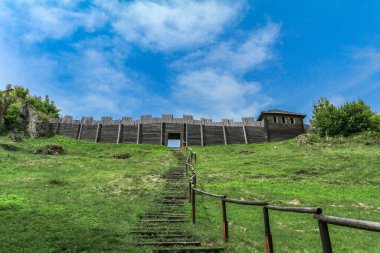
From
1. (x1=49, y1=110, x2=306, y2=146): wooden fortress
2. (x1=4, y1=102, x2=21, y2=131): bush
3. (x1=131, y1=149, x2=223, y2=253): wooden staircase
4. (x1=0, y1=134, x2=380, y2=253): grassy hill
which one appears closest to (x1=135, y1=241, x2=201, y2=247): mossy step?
(x1=131, y1=149, x2=223, y2=253): wooden staircase

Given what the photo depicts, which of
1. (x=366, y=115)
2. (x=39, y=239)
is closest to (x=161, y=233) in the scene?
(x=39, y=239)

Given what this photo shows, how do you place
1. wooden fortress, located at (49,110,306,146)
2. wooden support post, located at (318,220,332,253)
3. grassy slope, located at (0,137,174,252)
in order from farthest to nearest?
wooden fortress, located at (49,110,306,146), grassy slope, located at (0,137,174,252), wooden support post, located at (318,220,332,253)

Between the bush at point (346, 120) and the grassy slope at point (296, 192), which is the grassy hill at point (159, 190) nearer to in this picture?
the grassy slope at point (296, 192)

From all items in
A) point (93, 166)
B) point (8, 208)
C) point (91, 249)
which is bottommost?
point (91, 249)

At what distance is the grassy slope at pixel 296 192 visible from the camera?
11.0 metres

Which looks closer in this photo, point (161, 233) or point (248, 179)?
point (161, 233)

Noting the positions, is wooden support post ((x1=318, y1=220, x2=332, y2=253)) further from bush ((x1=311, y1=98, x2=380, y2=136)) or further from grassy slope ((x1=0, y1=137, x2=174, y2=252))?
bush ((x1=311, y1=98, x2=380, y2=136))

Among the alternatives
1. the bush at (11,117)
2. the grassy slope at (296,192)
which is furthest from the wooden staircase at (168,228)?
the bush at (11,117)

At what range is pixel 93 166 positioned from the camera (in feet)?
100

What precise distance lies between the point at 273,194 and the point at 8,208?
1517cm

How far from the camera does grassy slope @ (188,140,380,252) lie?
11.0 m

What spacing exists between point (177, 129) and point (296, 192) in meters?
36.6

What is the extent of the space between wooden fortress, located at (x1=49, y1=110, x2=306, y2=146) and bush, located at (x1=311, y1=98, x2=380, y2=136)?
21.3 ft

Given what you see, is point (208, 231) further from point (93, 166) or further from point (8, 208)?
point (93, 166)
